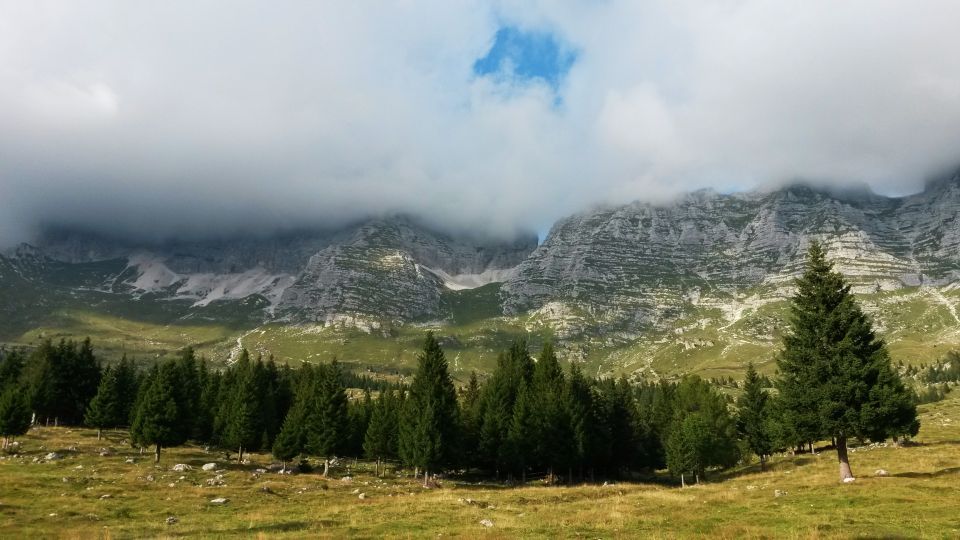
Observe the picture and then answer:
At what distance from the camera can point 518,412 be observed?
69.2 meters

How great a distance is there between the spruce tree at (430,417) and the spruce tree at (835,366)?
3704cm

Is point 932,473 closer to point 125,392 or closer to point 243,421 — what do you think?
point 243,421

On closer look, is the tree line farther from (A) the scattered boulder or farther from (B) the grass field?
(A) the scattered boulder

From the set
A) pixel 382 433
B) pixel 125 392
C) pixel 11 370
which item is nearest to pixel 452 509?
pixel 382 433

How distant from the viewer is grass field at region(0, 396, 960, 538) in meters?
21.6

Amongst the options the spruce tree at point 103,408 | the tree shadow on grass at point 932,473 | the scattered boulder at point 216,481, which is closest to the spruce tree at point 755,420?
the tree shadow on grass at point 932,473

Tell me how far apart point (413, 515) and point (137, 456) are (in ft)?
161

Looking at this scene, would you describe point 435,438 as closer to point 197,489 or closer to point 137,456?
point 197,489

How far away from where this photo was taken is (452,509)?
109 ft

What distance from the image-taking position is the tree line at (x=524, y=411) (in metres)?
36.3

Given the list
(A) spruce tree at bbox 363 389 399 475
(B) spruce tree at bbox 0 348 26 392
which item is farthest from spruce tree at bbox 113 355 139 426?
(A) spruce tree at bbox 363 389 399 475

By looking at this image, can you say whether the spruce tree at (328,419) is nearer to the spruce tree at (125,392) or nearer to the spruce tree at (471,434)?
the spruce tree at (471,434)

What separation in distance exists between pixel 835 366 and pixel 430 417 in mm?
40842

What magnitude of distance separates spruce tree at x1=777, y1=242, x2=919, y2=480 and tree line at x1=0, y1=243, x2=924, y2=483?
0.31 feet
